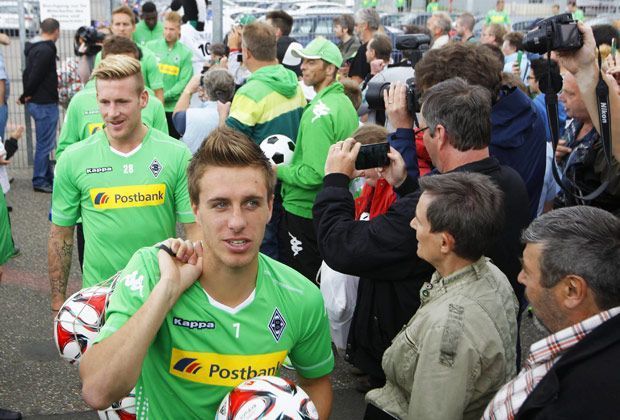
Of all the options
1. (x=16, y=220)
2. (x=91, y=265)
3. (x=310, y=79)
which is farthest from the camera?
(x=16, y=220)

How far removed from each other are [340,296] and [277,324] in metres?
2.11

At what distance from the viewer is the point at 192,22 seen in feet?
37.2

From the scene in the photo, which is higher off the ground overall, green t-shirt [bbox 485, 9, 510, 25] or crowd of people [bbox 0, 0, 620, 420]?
green t-shirt [bbox 485, 9, 510, 25]

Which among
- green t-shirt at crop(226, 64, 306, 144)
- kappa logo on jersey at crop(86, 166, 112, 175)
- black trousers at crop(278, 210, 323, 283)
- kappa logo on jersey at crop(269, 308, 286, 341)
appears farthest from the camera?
green t-shirt at crop(226, 64, 306, 144)

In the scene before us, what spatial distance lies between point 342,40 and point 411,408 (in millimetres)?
9123

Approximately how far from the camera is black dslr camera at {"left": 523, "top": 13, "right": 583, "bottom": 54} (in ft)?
11.7

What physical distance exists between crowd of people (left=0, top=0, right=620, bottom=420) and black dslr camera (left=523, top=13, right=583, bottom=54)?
0.15ft

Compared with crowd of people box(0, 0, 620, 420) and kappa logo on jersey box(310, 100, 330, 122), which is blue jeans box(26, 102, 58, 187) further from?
kappa logo on jersey box(310, 100, 330, 122)

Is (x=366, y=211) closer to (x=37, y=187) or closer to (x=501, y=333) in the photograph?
(x=501, y=333)

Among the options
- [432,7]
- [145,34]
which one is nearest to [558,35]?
[145,34]

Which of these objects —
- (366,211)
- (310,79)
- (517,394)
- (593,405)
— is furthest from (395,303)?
(310,79)

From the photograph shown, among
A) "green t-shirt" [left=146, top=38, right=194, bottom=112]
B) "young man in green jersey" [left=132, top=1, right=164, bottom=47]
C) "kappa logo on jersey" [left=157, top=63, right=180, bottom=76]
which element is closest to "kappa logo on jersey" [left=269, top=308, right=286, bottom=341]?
"green t-shirt" [left=146, top=38, right=194, bottom=112]

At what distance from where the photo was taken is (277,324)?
2701 mm

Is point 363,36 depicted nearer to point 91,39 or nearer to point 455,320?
point 91,39
